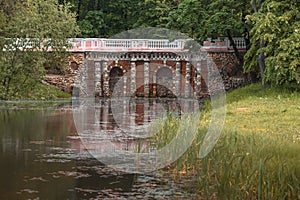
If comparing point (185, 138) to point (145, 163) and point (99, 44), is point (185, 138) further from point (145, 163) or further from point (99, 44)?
point (99, 44)

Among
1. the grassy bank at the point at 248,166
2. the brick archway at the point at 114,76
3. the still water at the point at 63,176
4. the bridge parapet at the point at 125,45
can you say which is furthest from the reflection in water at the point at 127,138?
the brick archway at the point at 114,76

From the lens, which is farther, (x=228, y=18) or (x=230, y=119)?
(x=228, y=18)

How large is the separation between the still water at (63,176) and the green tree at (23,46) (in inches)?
604

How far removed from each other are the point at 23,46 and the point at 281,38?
15861 millimetres

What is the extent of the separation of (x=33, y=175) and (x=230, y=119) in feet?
30.1

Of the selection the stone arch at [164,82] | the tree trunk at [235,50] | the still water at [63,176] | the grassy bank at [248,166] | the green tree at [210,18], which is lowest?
the still water at [63,176]

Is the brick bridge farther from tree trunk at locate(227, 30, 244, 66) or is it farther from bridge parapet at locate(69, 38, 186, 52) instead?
tree trunk at locate(227, 30, 244, 66)

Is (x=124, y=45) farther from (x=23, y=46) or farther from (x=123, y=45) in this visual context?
(x=23, y=46)

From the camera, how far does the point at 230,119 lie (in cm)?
2119

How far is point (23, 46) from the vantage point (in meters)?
37.2

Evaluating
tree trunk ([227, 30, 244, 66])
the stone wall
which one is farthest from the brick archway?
tree trunk ([227, 30, 244, 66])

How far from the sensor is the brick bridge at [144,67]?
4419 cm

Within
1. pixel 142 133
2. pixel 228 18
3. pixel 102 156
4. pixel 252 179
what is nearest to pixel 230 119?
pixel 142 133

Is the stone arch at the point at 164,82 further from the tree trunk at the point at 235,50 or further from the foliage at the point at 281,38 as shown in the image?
the foliage at the point at 281,38
